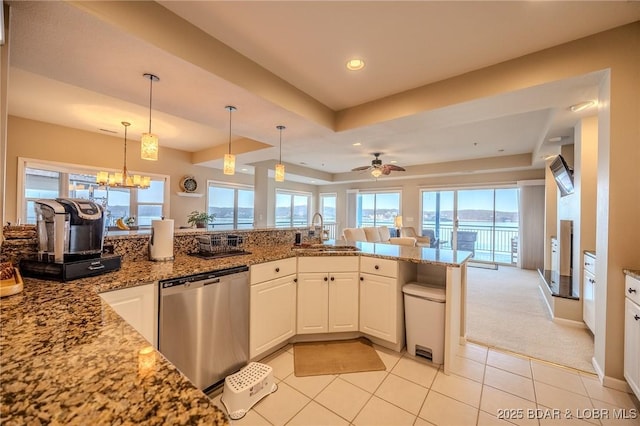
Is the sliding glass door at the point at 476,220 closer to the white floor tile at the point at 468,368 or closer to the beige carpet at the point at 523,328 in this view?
the beige carpet at the point at 523,328

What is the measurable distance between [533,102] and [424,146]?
2665 millimetres

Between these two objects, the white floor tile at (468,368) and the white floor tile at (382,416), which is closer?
the white floor tile at (382,416)

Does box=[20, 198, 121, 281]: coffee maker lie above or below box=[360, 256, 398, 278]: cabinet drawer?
above

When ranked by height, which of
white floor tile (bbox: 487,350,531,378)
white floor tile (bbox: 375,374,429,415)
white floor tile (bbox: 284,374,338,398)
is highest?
white floor tile (bbox: 487,350,531,378)

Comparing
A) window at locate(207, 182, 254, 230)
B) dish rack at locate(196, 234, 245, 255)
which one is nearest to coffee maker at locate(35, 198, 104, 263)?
dish rack at locate(196, 234, 245, 255)

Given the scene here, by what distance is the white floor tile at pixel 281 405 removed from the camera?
5.36 ft

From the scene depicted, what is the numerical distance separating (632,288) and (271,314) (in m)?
2.56

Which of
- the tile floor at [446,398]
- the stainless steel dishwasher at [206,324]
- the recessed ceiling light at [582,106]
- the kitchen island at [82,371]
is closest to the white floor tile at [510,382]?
the tile floor at [446,398]

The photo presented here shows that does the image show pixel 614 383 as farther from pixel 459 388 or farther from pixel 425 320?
pixel 425 320

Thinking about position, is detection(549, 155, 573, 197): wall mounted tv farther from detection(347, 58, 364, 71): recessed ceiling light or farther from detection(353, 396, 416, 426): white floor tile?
detection(353, 396, 416, 426): white floor tile

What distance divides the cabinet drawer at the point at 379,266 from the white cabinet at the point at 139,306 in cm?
169

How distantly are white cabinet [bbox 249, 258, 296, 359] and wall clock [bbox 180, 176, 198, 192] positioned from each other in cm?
453

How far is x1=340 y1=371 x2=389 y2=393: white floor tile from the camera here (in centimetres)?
193

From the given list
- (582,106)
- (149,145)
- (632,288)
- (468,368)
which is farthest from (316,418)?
(582,106)
